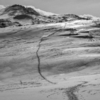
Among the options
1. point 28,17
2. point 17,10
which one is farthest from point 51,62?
point 17,10

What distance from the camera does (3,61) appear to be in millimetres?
4809

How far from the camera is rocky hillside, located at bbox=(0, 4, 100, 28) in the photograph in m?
8.19

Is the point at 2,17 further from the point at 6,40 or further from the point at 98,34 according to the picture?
the point at 98,34

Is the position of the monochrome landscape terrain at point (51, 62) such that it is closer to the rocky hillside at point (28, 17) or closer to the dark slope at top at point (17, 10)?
the rocky hillside at point (28, 17)

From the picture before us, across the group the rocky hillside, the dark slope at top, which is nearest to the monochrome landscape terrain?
the rocky hillside

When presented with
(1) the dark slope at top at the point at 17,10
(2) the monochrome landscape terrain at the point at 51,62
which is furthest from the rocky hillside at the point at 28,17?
(2) the monochrome landscape terrain at the point at 51,62

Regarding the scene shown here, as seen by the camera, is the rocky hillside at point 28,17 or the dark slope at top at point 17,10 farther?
the dark slope at top at point 17,10

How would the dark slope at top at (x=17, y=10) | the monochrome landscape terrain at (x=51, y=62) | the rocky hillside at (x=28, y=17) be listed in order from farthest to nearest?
the dark slope at top at (x=17, y=10)
the rocky hillside at (x=28, y=17)
the monochrome landscape terrain at (x=51, y=62)

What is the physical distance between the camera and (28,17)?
341 inches

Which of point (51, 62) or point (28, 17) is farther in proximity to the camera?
point (28, 17)

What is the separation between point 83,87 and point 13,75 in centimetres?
187

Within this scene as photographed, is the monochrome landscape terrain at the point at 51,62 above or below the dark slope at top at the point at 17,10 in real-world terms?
below

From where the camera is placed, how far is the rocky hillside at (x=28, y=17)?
8.19 meters

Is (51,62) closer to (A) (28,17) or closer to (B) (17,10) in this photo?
(A) (28,17)
